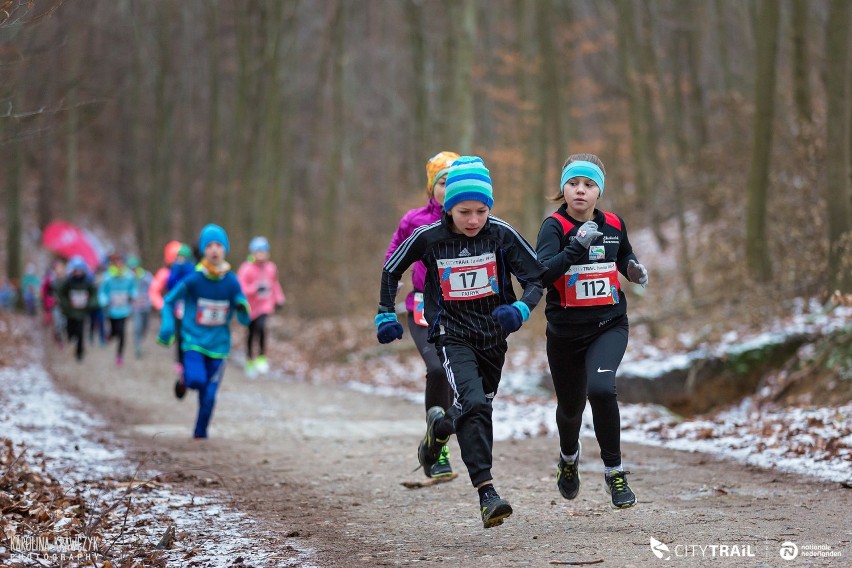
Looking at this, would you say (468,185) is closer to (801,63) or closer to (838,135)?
(838,135)

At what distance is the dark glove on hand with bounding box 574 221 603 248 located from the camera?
225 inches

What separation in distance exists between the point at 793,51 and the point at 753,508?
37.7 feet

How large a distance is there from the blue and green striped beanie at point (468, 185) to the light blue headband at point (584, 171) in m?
0.56

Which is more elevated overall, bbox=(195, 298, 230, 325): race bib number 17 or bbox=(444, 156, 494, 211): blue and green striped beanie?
bbox=(444, 156, 494, 211): blue and green striped beanie

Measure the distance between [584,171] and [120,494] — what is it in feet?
13.2

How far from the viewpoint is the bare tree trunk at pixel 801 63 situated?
1504cm

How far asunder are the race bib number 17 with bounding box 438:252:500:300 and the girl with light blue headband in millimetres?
329

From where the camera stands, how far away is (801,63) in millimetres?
15531

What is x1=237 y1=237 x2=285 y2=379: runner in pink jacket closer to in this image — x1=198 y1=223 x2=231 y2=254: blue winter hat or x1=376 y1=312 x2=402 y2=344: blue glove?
x1=198 y1=223 x2=231 y2=254: blue winter hat

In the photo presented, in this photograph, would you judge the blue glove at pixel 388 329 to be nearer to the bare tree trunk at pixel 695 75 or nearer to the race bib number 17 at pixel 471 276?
the race bib number 17 at pixel 471 276

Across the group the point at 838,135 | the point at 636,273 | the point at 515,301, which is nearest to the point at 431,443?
the point at 515,301

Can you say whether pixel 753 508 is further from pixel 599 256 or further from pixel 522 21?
pixel 522 21

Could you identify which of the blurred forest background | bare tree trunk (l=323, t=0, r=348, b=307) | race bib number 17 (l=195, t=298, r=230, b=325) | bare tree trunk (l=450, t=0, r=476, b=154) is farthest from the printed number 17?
bare tree trunk (l=323, t=0, r=348, b=307)

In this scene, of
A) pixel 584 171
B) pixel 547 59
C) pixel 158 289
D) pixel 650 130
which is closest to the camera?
pixel 584 171
